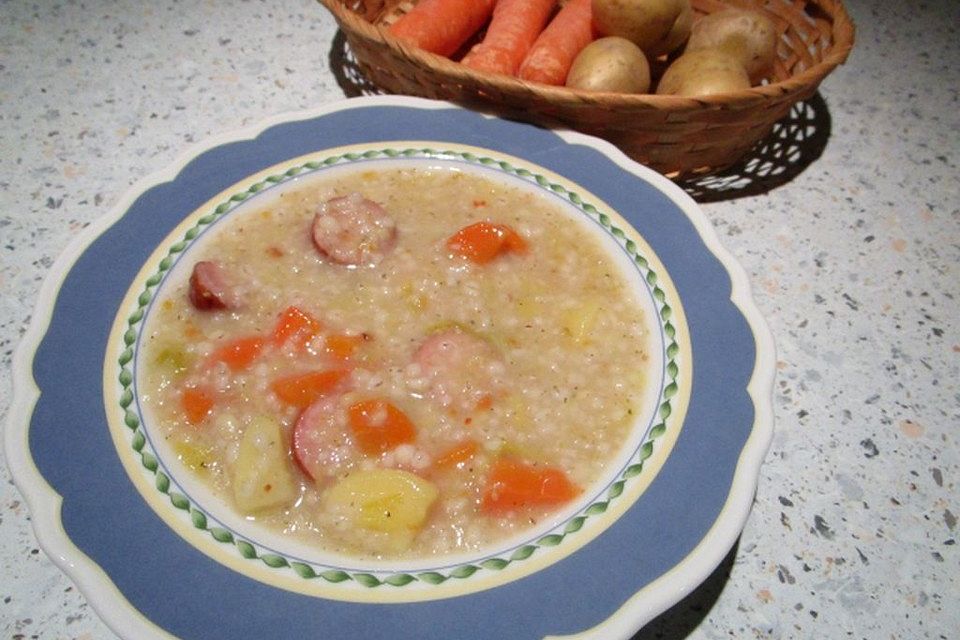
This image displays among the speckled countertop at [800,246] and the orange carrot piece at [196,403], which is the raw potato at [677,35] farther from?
the orange carrot piece at [196,403]

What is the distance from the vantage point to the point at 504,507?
3.92 feet

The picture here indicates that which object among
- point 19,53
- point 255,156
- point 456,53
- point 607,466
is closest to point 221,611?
point 607,466

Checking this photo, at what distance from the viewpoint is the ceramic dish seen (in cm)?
104

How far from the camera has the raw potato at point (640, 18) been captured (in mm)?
1998

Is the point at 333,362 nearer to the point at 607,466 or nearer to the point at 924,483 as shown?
the point at 607,466

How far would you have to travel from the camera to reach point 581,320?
146 centimetres

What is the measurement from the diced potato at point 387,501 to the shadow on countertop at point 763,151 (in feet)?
3.90

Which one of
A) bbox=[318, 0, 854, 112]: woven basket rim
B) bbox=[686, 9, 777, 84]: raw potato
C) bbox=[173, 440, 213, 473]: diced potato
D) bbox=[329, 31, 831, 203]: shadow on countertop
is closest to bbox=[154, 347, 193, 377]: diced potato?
bbox=[173, 440, 213, 473]: diced potato

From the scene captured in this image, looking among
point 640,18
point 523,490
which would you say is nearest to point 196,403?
point 523,490

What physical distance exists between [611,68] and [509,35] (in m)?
0.42

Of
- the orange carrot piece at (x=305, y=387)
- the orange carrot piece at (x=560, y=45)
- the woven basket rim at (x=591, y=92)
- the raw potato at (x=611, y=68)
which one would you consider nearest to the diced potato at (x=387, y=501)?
the orange carrot piece at (x=305, y=387)

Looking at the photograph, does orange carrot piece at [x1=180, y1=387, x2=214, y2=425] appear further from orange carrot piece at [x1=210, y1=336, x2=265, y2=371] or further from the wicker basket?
the wicker basket

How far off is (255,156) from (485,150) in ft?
1.80

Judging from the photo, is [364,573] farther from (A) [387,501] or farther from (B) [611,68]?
(B) [611,68]
